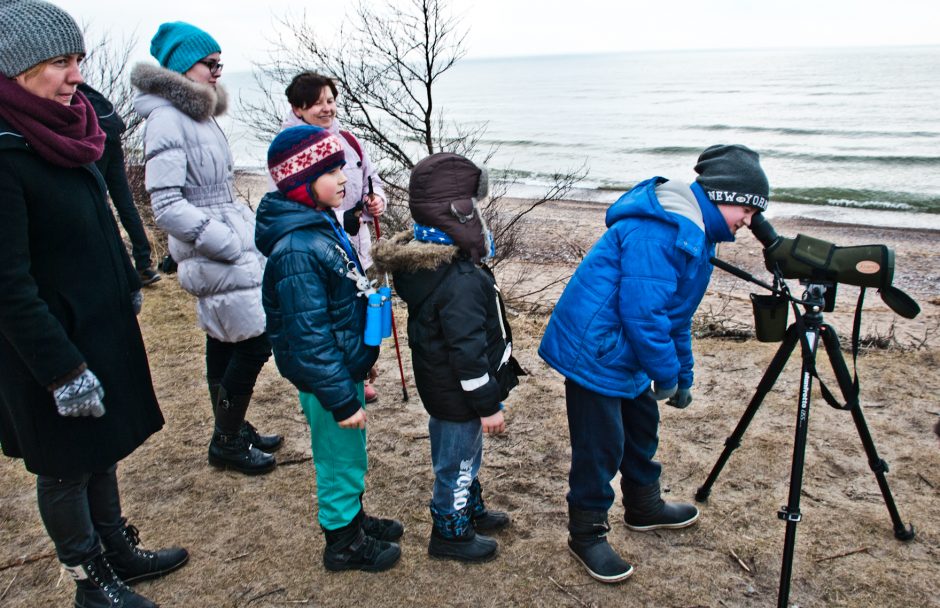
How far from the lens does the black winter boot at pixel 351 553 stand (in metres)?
2.68

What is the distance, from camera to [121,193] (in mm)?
5832

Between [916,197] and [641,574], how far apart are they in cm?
1842

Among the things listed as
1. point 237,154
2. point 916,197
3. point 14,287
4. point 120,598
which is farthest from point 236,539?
point 237,154

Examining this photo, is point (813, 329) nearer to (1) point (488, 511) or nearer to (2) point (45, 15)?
(1) point (488, 511)

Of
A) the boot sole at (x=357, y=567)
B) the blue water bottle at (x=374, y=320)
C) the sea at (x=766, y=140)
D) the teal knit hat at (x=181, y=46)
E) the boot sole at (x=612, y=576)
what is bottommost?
the sea at (x=766, y=140)

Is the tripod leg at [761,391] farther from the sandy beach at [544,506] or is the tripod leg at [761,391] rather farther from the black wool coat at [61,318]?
the black wool coat at [61,318]

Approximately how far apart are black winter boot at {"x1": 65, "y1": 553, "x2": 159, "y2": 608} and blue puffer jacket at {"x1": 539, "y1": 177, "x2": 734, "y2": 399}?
1.76 metres

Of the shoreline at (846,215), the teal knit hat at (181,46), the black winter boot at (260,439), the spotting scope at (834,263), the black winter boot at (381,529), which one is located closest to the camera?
the spotting scope at (834,263)

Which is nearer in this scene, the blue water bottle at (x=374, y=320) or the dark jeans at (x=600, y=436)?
the blue water bottle at (x=374, y=320)

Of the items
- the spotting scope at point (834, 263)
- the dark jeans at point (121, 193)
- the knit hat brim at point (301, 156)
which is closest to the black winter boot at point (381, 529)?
the knit hat brim at point (301, 156)

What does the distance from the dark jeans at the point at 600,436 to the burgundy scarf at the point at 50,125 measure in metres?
1.85

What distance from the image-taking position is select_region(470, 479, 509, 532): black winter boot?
2.90m

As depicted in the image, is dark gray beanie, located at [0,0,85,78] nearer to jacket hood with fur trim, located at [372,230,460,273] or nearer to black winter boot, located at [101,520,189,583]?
jacket hood with fur trim, located at [372,230,460,273]

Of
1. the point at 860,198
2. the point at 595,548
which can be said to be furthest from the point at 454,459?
the point at 860,198
